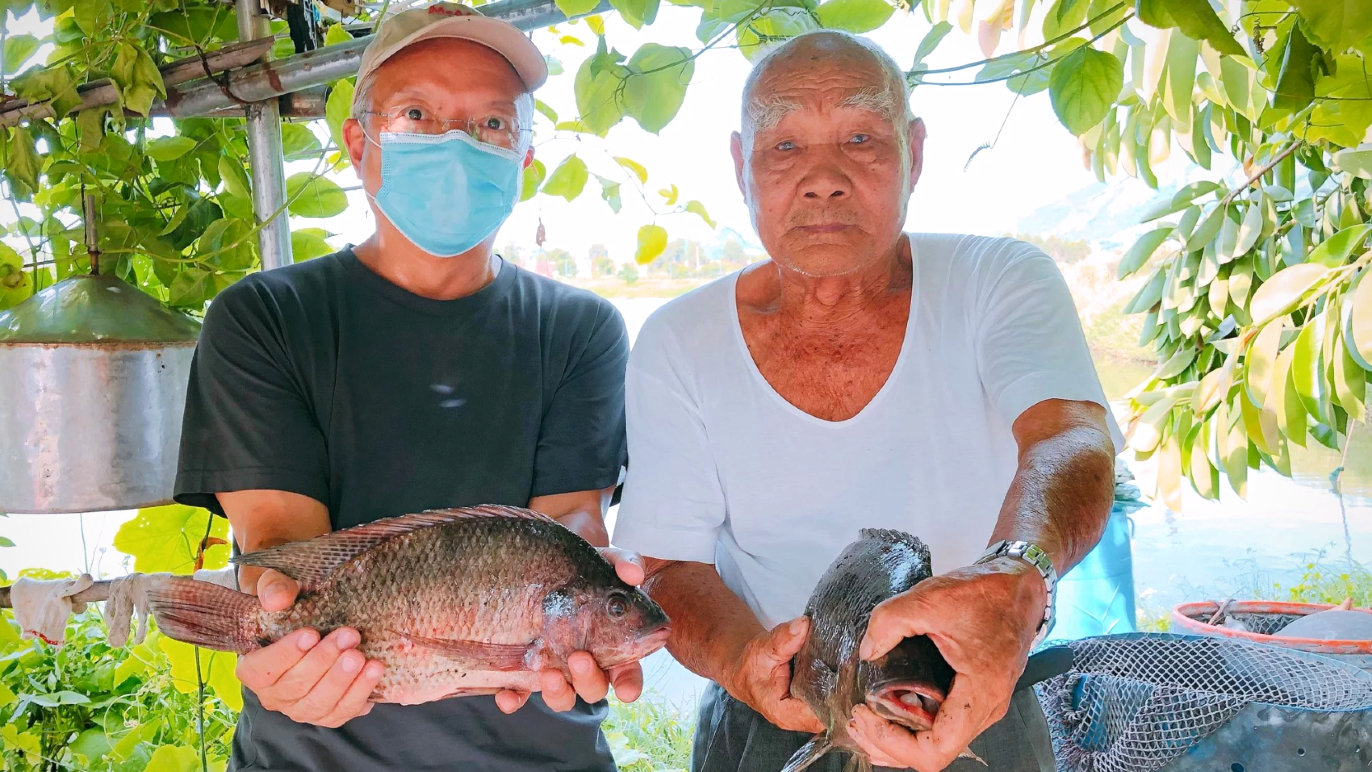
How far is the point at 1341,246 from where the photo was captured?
2570 mm

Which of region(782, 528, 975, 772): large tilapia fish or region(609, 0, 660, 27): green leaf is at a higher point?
region(609, 0, 660, 27): green leaf

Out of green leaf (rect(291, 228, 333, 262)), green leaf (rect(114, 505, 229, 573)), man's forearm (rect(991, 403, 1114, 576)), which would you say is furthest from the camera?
green leaf (rect(114, 505, 229, 573))

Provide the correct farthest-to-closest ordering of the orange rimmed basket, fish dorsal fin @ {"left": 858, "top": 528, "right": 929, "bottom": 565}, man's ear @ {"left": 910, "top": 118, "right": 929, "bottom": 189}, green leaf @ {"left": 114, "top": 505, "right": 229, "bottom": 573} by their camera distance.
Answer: the orange rimmed basket < green leaf @ {"left": 114, "top": 505, "right": 229, "bottom": 573} < man's ear @ {"left": 910, "top": 118, "right": 929, "bottom": 189} < fish dorsal fin @ {"left": 858, "top": 528, "right": 929, "bottom": 565}

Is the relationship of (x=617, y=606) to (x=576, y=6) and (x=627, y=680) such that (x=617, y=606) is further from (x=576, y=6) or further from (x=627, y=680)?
(x=576, y=6)

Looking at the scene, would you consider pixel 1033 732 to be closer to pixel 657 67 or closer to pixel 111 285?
pixel 657 67

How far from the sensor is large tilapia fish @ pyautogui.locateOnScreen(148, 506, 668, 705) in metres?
1.98

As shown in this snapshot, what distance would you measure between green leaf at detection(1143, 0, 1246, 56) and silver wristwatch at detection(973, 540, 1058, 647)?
0.73 m

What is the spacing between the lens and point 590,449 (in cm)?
263

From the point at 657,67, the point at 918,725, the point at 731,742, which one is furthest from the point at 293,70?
the point at 918,725

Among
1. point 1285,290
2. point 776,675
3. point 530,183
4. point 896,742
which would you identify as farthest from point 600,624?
point 1285,290

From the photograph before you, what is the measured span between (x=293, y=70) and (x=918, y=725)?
2585 millimetres

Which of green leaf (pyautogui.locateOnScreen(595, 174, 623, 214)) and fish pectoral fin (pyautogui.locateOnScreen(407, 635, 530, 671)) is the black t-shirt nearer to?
fish pectoral fin (pyautogui.locateOnScreen(407, 635, 530, 671))

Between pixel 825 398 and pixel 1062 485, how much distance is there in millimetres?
658

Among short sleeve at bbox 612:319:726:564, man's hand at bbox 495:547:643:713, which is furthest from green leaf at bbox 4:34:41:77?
man's hand at bbox 495:547:643:713
